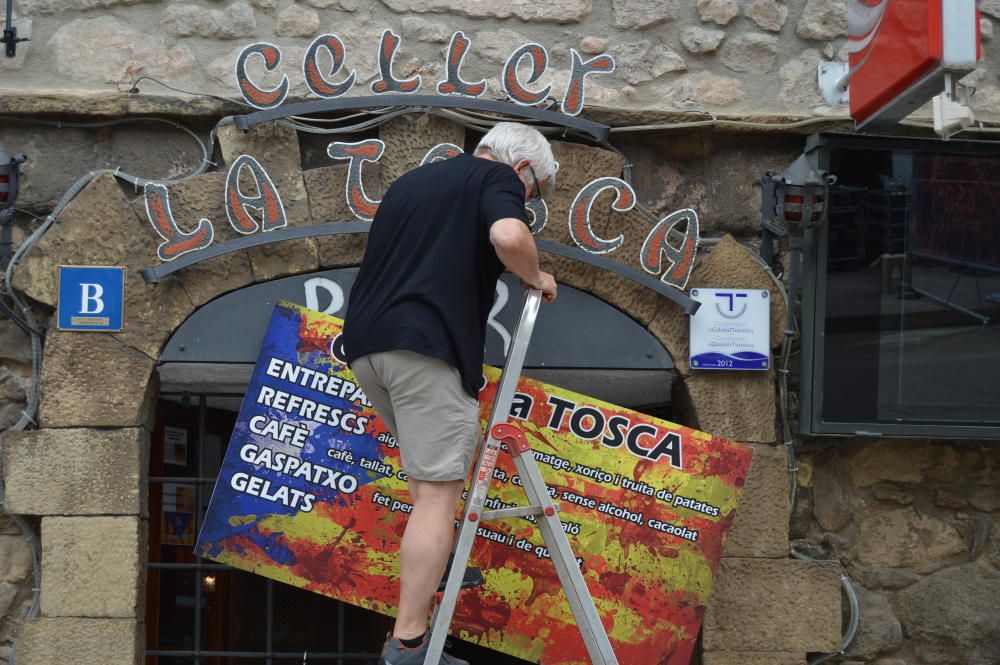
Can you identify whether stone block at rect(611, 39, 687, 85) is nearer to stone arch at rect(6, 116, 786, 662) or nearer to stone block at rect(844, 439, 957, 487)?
stone arch at rect(6, 116, 786, 662)

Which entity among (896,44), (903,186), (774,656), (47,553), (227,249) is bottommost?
(774,656)

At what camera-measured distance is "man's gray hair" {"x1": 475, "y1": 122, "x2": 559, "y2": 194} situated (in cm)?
350

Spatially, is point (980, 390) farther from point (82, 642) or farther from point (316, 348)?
point (82, 642)

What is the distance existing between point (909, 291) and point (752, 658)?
1.33 metres

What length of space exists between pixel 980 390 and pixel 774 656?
1.14 m

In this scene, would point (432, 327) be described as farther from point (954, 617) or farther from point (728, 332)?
point (954, 617)

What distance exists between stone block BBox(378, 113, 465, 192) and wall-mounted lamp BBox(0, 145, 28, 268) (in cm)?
117

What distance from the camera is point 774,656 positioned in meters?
4.16

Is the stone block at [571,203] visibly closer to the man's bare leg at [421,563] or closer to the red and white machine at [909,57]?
the red and white machine at [909,57]

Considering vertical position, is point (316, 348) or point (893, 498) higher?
point (316, 348)

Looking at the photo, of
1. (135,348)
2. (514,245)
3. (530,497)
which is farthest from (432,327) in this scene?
(135,348)

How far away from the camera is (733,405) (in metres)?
4.25

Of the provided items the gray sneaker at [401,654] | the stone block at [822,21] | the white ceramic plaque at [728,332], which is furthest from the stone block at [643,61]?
the gray sneaker at [401,654]

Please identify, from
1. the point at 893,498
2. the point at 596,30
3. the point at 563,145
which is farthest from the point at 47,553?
the point at 893,498
